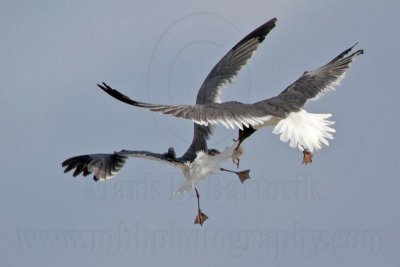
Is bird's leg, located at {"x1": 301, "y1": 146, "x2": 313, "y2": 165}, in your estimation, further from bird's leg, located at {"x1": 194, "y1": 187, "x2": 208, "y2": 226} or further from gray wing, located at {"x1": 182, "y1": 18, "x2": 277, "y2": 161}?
gray wing, located at {"x1": 182, "y1": 18, "x2": 277, "y2": 161}

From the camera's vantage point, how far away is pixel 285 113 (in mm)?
20000

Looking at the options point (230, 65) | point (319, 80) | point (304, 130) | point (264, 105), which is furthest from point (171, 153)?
point (230, 65)

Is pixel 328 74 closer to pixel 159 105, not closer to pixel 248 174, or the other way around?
pixel 248 174

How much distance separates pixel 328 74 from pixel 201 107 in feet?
10.9

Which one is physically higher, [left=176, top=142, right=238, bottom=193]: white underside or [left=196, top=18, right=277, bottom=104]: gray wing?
[left=196, top=18, right=277, bottom=104]: gray wing

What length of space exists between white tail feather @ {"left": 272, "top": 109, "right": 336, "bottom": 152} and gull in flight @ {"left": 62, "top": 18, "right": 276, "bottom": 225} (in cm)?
91

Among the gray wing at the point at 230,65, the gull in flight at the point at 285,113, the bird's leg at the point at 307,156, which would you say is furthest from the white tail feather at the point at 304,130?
the gray wing at the point at 230,65

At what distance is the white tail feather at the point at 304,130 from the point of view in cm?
2005

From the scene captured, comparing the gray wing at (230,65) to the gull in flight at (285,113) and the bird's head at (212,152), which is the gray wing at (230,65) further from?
the gull in flight at (285,113)

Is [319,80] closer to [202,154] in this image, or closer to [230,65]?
[202,154]

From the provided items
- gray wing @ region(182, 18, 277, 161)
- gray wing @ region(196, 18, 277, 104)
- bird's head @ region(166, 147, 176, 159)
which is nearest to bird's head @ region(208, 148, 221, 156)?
bird's head @ region(166, 147, 176, 159)

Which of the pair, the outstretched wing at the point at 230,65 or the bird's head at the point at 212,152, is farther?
the outstretched wing at the point at 230,65

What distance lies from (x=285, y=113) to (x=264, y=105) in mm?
348

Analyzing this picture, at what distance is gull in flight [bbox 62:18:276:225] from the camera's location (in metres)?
20.7
